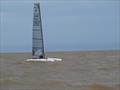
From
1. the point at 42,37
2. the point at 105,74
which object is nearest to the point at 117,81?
the point at 105,74

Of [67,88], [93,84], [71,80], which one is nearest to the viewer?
[67,88]

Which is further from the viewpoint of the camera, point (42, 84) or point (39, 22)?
point (39, 22)

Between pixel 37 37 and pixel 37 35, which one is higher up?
pixel 37 35

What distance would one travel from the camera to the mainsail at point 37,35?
4056 cm

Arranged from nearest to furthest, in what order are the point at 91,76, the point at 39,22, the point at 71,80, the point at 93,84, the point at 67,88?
the point at 67,88, the point at 93,84, the point at 71,80, the point at 91,76, the point at 39,22

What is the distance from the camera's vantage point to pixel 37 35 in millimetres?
40562

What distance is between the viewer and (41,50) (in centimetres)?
4103

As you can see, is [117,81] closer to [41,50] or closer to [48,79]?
[48,79]

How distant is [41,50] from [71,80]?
598 inches

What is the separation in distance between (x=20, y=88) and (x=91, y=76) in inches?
257

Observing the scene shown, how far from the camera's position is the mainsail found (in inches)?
1597

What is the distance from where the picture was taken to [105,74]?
29.5 m

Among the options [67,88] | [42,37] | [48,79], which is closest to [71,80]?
[48,79]

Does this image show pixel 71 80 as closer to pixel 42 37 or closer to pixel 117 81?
pixel 117 81
